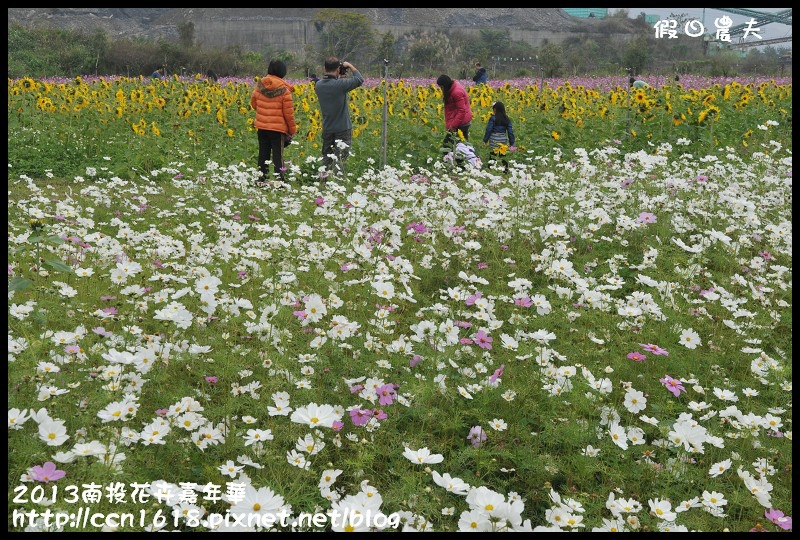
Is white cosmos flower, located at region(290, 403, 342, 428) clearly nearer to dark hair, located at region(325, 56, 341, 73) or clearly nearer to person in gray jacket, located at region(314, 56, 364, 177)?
person in gray jacket, located at region(314, 56, 364, 177)

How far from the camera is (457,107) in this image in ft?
29.2

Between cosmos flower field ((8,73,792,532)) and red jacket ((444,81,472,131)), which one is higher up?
red jacket ((444,81,472,131))

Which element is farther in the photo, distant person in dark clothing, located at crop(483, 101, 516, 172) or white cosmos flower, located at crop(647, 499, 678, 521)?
distant person in dark clothing, located at crop(483, 101, 516, 172)

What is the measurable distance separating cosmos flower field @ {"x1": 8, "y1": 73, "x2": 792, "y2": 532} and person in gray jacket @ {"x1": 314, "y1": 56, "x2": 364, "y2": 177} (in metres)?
2.21

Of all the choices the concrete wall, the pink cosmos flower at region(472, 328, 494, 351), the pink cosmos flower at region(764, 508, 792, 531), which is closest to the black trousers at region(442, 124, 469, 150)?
the pink cosmos flower at region(472, 328, 494, 351)

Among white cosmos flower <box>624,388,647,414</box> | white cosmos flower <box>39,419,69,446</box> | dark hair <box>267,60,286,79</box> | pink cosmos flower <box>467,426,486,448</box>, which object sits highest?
dark hair <box>267,60,286,79</box>

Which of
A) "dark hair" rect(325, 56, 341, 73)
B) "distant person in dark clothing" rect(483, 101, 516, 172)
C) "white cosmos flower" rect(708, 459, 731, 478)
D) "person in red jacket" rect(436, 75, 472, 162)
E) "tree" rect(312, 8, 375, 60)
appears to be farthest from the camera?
"tree" rect(312, 8, 375, 60)

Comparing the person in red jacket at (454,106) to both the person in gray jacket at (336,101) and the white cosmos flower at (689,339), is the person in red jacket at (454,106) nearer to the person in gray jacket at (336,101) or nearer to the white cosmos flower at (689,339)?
the person in gray jacket at (336,101)

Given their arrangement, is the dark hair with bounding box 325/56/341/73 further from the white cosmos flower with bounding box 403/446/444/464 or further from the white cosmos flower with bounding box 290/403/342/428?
the white cosmos flower with bounding box 403/446/444/464

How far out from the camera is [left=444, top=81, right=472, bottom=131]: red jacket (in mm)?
8852

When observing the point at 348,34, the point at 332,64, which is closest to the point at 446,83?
the point at 332,64

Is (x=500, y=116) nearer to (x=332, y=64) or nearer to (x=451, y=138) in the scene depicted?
(x=451, y=138)

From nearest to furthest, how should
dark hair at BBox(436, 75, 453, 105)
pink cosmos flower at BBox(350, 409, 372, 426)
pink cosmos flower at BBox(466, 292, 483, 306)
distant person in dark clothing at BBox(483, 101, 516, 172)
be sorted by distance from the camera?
1. pink cosmos flower at BBox(350, 409, 372, 426)
2. pink cosmos flower at BBox(466, 292, 483, 306)
3. dark hair at BBox(436, 75, 453, 105)
4. distant person in dark clothing at BBox(483, 101, 516, 172)

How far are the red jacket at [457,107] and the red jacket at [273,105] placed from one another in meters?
2.24
